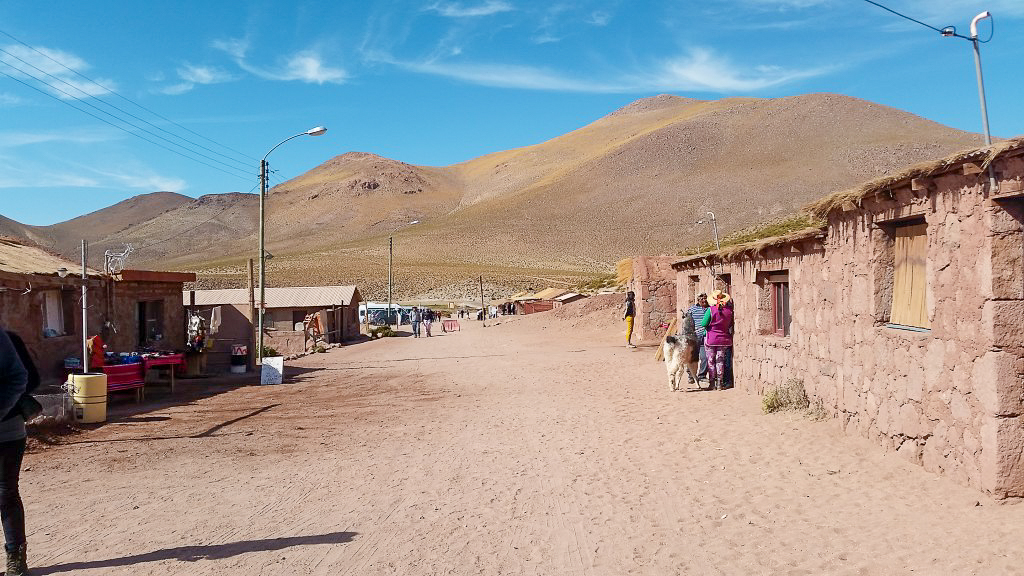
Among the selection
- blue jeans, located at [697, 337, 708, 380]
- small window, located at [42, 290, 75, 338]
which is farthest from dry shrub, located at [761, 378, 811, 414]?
small window, located at [42, 290, 75, 338]

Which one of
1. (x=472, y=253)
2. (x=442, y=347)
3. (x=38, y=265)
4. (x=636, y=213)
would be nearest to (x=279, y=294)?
(x=442, y=347)

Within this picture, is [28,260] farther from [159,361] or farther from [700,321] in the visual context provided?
[700,321]

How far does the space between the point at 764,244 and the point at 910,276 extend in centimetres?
426

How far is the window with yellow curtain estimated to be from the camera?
7744mm

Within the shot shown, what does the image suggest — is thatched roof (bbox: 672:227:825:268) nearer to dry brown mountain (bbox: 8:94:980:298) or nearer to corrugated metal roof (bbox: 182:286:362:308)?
corrugated metal roof (bbox: 182:286:362:308)

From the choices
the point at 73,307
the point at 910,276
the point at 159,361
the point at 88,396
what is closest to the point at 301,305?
the point at 159,361

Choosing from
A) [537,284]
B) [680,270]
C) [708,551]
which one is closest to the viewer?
[708,551]

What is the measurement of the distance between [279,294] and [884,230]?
33.9 m

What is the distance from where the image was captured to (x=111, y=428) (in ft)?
40.4

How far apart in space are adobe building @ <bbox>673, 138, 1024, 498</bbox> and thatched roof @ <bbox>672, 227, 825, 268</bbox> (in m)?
0.04

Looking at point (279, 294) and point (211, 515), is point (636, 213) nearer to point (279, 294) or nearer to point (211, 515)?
point (279, 294)

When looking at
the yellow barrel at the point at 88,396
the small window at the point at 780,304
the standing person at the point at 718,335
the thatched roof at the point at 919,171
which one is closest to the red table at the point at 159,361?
the yellow barrel at the point at 88,396

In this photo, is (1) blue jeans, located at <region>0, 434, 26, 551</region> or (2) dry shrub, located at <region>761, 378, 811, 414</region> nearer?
(1) blue jeans, located at <region>0, 434, 26, 551</region>

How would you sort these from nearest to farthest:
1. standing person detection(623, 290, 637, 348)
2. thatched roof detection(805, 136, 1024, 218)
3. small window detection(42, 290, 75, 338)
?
thatched roof detection(805, 136, 1024, 218), small window detection(42, 290, 75, 338), standing person detection(623, 290, 637, 348)
